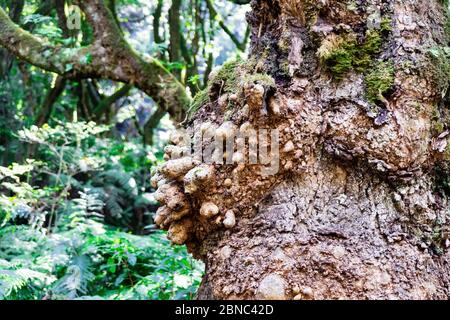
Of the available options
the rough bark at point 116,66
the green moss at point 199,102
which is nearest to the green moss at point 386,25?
the green moss at point 199,102

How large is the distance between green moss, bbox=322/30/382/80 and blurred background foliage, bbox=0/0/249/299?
1.04 meters

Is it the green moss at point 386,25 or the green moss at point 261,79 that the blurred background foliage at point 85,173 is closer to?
the green moss at point 261,79

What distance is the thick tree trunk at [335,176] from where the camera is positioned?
57.9 inches

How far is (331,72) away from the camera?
5.50 ft

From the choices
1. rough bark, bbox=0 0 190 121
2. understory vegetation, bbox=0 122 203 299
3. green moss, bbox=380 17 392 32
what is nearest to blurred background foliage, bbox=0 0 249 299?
understory vegetation, bbox=0 122 203 299

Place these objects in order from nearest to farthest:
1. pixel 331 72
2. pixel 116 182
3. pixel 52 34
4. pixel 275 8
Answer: pixel 331 72, pixel 275 8, pixel 52 34, pixel 116 182

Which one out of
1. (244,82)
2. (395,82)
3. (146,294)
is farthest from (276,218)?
(146,294)

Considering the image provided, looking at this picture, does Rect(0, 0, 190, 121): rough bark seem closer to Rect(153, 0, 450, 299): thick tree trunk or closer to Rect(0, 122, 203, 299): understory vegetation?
Rect(0, 122, 203, 299): understory vegetation

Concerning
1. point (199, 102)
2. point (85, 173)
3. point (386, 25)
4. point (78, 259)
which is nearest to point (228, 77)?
point (199, 102)

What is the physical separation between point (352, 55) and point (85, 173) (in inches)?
208

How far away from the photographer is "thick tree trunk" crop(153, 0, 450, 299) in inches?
57.9

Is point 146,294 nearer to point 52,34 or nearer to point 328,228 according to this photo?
point 328,228

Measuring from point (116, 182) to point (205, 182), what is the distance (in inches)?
202

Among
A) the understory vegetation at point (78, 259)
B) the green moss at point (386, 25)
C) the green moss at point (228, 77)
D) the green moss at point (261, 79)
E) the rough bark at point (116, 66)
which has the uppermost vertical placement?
the rough bark at point (116, 66)
